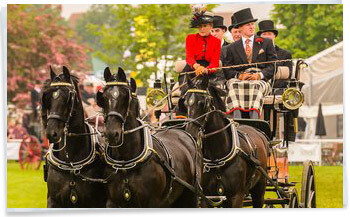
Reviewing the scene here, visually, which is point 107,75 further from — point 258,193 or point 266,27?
point 266,27

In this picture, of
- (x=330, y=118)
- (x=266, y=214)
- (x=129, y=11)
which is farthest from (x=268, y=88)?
(x=330, y=118)

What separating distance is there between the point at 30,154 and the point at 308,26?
1025cm

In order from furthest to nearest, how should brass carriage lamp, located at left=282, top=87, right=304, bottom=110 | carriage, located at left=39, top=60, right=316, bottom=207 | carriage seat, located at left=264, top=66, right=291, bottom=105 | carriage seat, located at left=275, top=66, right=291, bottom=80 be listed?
carriage seat, located at left=275, top=66, right=291, bottom=80 → carriage seat, located at left=264, top=66, right=291, bottom=105 → brass carriage lamp, located at left=282, top=87, right=304, bottom=110 → carriage, located at left=39, top=60, right=316, bottom=207

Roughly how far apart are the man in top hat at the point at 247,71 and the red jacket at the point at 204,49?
62 cm

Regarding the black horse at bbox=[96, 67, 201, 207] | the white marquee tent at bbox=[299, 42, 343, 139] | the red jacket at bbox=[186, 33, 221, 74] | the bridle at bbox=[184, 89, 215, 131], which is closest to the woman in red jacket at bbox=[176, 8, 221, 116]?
the red jacket at bbox=[186, 33, 221, 74]

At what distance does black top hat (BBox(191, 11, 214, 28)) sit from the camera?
11.6 meters

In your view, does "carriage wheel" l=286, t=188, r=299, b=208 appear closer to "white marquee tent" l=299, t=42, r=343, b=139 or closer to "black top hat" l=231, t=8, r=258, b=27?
"black top hat" l=231, t=8, r=258, b=27

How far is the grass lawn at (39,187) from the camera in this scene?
1595 cm

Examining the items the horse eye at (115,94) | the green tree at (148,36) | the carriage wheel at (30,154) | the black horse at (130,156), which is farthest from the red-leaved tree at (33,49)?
the horse eye at (115,94)

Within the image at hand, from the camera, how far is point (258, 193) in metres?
12.3

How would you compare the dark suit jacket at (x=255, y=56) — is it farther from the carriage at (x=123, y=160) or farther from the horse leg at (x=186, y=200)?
the horse leg at (x=186, y=200)

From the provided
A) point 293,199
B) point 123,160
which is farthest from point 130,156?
point 293,199

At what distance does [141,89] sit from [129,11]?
1204 cm

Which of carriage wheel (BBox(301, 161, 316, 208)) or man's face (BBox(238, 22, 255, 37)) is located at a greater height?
man's face (BBox(238, 22, 255, 37))
